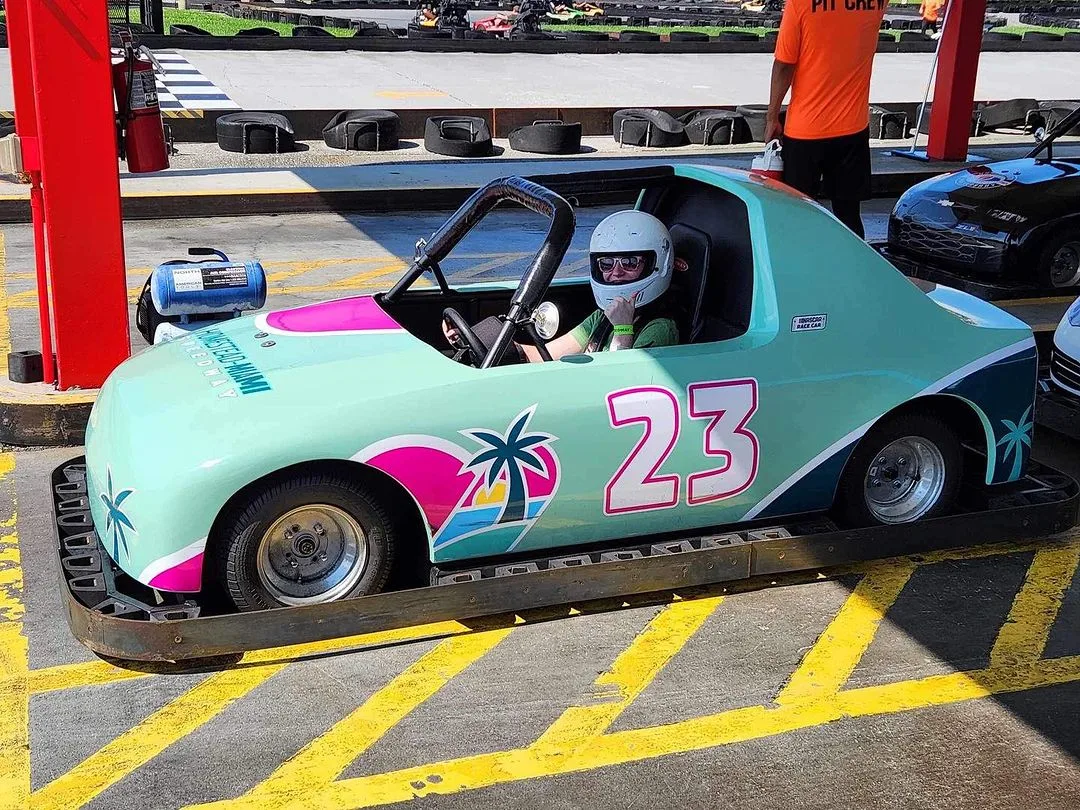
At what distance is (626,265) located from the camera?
474cm

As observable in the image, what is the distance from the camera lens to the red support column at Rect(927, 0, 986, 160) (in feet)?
46.5

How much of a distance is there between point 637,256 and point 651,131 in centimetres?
1160

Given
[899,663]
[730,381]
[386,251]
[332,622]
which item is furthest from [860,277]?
[386,251]

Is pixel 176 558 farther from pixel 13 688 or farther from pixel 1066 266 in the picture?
pixel 1066 266

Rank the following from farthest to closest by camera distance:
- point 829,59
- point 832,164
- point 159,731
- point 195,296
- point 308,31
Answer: point 308,31, point 832,164, point 829,59, point 195,296, point 159,731

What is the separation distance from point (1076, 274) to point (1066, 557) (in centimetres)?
448

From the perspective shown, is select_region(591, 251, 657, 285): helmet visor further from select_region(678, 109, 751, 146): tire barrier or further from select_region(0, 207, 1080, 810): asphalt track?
select_region(678, 109, 751, 146): tire barrier

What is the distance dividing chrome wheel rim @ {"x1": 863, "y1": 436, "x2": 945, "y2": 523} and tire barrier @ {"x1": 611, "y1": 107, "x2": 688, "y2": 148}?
11.3 meters

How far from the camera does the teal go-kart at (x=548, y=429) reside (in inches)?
161

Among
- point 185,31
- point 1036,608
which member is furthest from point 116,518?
point 185,31

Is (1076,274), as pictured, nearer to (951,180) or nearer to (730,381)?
(951,180)

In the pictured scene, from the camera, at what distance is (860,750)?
3854 mm

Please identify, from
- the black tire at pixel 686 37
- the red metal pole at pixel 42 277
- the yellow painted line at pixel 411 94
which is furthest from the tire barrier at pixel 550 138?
the black tire at pixel 686 37

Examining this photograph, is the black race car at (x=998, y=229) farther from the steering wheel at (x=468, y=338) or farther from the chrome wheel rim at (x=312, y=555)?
the chrome wheel rim at (x=312, y=555)
